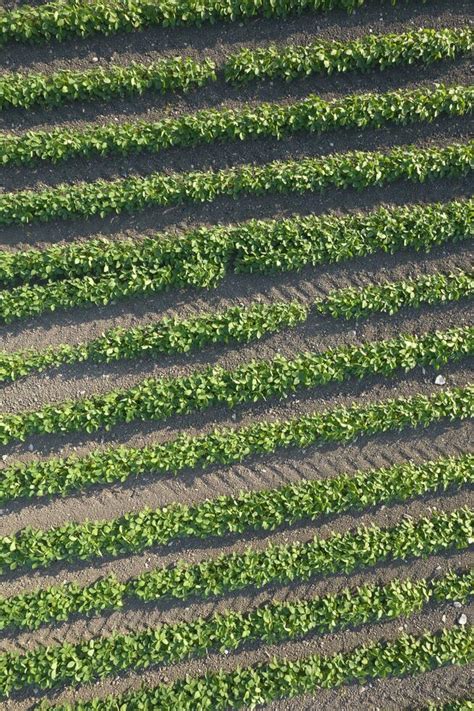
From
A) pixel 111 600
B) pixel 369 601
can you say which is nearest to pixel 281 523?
pixel 369 601

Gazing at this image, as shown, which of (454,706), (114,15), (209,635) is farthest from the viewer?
(454,706)

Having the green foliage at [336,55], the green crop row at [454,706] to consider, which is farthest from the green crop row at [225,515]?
the green foliage at [336,55]

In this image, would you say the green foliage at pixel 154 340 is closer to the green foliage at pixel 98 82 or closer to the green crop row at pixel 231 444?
the green crop row at pixel 231 444

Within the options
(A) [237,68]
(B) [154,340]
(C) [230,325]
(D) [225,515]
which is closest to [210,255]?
(C) [230,325]

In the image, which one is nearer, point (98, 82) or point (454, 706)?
point (98, 82)

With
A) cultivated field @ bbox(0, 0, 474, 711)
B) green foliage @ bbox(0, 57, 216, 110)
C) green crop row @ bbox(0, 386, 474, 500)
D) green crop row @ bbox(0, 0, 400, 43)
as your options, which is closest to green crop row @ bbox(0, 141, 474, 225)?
cultivated field @ bbox(0, 0, 474, 711)

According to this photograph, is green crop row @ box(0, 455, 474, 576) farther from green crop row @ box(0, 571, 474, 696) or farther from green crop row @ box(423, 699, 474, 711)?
green crop row @ box(423, 699, 474, 711)

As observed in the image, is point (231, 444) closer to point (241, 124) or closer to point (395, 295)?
point (395, 295)
